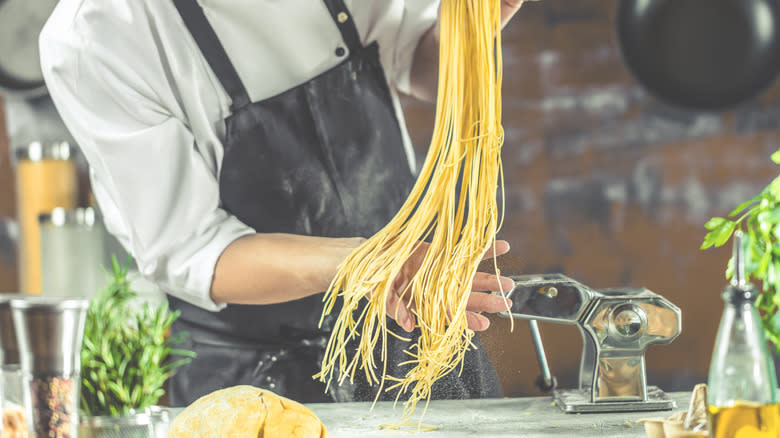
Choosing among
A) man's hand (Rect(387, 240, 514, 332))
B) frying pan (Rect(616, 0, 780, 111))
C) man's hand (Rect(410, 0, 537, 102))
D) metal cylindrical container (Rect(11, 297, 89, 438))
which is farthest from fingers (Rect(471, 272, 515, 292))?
metal cylindrical container (Rect(11, 297, 89, 438))

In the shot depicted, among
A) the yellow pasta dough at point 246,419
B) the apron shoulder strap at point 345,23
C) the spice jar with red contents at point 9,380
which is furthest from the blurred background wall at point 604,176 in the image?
the yellow pasta dough at point 246,419

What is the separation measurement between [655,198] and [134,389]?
82 centimetres

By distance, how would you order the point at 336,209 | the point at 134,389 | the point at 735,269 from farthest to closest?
the point at 336,209
the point at 134,389
the point at 735,269

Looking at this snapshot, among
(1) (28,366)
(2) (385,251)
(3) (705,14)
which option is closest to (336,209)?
(2) (385,251)

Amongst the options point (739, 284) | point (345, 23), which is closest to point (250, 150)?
point (345, 23)

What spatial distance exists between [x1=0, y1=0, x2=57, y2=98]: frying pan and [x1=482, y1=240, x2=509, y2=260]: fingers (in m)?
0.71

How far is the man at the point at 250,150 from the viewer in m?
0.95

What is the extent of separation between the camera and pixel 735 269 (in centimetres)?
80

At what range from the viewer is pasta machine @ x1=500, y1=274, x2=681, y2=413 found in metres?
0.99

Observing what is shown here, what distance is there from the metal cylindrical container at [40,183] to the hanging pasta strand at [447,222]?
1.41 ft

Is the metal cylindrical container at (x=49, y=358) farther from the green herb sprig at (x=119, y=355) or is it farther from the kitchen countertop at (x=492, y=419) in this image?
the kitchen countertop at (x=492, y=419)

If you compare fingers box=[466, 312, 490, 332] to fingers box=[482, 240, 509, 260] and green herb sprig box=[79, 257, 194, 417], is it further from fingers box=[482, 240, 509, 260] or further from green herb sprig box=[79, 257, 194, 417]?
green herb sprig box=[79, 257, 194, 417]

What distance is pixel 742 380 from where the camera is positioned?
782 mm

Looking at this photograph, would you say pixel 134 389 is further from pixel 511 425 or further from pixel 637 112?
pixel 637 112
